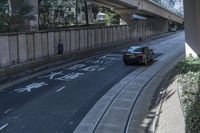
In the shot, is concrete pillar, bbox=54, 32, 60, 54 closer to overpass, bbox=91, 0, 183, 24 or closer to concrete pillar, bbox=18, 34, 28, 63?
concrete pillar, bbox=18, 34, 28, 63

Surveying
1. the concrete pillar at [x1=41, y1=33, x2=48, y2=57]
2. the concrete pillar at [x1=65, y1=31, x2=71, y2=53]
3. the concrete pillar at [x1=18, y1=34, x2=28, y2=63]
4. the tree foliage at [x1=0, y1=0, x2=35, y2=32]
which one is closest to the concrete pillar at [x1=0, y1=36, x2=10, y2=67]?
the concrete pillar at [x1=18, y1=34, x2=28, y2=63]

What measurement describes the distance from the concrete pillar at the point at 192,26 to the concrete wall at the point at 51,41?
1144 cm

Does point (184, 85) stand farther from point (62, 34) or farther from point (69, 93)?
point (62, 34)

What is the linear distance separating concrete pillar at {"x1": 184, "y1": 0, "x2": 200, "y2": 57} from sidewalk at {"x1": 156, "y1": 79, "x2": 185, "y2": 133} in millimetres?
9258

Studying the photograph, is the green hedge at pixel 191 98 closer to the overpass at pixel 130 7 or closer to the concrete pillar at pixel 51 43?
the concrete pillar at pixel 51 43

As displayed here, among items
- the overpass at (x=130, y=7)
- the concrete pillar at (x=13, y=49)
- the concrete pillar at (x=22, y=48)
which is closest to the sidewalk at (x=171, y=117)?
the concrete pillar at (x=13, y=49)

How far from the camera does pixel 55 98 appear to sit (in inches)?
789

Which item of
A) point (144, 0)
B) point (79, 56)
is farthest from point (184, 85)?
point (144, 0)

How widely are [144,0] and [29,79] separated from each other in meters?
41.0

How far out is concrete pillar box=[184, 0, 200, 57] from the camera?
86.4 feet

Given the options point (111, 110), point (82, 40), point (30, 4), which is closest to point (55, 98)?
point (111, 110)

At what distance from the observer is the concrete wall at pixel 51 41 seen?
2902cm

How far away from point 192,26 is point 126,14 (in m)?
38.8

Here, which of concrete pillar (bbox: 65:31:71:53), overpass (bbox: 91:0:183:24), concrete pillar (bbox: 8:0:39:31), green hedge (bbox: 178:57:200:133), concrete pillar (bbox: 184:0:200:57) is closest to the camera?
green hedge (bbox: 178:57:200:133)
